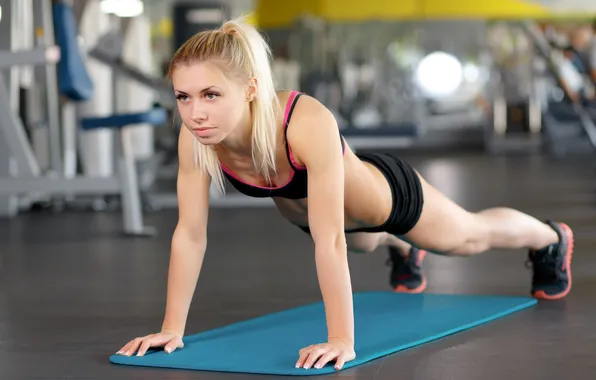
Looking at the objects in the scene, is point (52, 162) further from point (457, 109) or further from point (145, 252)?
point (457, 109)

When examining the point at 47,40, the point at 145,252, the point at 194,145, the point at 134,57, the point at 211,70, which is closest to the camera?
the point at 211,70

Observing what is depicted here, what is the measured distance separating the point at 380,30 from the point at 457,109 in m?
1.40

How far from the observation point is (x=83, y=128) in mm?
5020

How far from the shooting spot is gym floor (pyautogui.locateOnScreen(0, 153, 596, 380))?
216 centimetres

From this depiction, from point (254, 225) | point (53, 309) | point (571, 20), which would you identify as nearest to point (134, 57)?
point (254, 225)

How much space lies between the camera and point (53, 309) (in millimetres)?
3002

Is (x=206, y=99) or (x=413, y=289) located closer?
(x=206, y=99)

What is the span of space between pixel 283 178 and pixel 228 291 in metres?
1.09

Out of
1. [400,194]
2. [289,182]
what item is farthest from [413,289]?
[289,182]

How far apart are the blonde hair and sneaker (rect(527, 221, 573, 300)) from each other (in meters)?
1.09

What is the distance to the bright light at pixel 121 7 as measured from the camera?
288 inches

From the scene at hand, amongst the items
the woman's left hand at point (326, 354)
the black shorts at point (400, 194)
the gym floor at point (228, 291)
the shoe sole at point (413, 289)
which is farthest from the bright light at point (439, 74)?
the woman's left hand at point (326, 354)

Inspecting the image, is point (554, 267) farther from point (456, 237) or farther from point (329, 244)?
point (329, 244)

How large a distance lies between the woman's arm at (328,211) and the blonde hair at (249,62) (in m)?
0.06
